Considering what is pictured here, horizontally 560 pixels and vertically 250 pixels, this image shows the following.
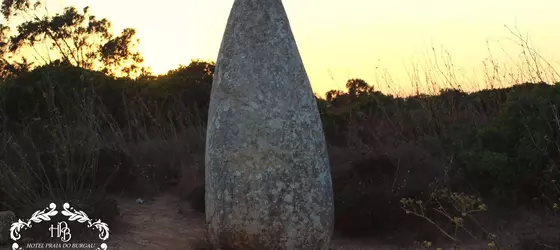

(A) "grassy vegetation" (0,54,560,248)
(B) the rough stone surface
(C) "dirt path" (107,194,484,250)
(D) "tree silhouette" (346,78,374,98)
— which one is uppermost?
(D) "tree silhouette" (346,78,374,98)

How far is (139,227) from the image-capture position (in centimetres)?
693

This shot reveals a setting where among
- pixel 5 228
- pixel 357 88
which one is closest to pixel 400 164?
pixel 5 228

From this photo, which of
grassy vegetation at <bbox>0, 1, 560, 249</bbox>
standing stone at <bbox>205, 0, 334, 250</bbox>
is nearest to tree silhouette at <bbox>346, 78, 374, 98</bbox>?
grassy vegetation at <bbox>0, 1, 560, 249</bbox>

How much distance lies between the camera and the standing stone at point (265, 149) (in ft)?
16.0

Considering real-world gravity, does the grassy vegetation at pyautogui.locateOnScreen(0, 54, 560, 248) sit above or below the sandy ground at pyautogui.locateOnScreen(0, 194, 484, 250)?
above

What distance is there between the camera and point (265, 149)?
4.87m

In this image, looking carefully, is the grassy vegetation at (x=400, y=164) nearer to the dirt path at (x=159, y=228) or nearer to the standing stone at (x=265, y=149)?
the dirt path at (x=159, y=228)

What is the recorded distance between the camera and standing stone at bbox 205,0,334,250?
489 cm

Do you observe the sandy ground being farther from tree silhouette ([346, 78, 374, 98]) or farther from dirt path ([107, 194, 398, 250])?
tree silhouette ([346, 78, 374, 98])

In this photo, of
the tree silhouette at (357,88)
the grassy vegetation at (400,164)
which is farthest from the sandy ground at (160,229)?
the tree silhouette at (357,88)

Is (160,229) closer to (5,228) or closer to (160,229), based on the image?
(160,229)

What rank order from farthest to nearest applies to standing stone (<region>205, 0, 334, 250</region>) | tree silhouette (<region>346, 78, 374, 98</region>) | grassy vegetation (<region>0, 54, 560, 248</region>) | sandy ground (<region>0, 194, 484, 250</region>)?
tree silhouette (<region>346, 78, 374, 98</region>)
grassy vegetation (<region>0, 54, 560, 248</region>)
sandy ground (<region>0, 194, 484, 250</region>)
standing stone (<region>205, 0, 334, 250</region>)

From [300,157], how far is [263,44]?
0.97m

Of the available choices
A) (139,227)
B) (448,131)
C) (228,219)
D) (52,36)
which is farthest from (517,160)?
(52,36)
